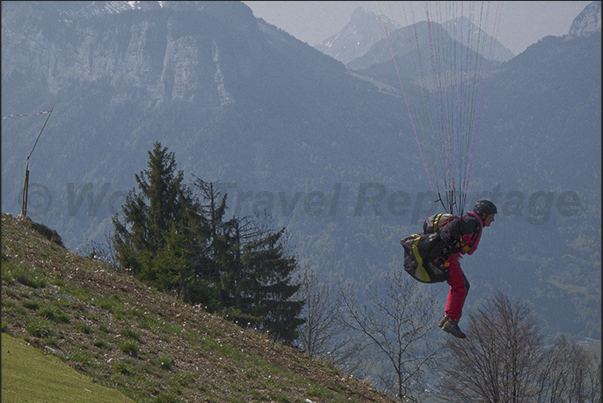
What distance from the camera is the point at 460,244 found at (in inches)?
406

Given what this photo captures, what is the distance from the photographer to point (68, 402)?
27.1ft

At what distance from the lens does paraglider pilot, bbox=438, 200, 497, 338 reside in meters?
10.1

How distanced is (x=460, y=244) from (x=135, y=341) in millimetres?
7193

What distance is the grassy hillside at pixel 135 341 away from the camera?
11.0 metres

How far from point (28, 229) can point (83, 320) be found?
9.34 meters

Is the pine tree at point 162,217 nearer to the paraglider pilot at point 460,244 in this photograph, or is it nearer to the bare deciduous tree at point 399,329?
the bare deciduous tree at point 399,329

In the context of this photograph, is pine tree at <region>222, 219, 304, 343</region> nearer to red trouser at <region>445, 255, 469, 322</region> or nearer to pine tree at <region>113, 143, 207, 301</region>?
pine tree at <region>113, 143, 207, 301</region>

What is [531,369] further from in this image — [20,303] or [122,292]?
[20,303]

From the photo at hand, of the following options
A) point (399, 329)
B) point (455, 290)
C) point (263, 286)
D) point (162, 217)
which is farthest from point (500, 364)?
point (455, 290)

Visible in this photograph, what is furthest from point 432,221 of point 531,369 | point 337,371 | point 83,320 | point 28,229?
point 531,369

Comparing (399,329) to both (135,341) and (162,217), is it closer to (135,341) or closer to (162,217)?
(162,217)

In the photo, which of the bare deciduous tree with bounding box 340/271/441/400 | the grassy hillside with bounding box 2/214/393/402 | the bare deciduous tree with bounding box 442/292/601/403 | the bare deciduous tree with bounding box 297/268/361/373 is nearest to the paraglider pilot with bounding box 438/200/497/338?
the grassy hillside with bounding box 2/214/393/402

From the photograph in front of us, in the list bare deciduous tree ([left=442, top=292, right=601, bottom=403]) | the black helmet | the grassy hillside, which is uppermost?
the black helmet

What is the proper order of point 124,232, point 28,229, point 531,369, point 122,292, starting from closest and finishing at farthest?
point 122,292
point 28,229
point 531,369
point 124,232
